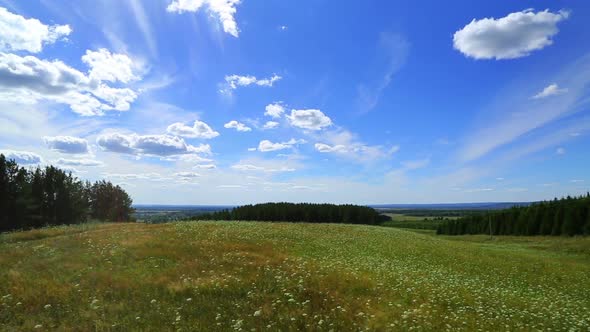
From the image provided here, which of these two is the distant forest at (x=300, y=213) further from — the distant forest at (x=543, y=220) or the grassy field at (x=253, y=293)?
the grassy field at (x=253, y=293)

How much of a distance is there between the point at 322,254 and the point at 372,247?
30.2 feet

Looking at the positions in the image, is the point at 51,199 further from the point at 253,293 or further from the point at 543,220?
the point at 543,220

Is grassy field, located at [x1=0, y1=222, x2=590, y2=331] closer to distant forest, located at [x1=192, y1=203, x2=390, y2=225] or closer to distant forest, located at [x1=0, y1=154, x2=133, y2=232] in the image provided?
distant forest, located at [x1=0, y1=154, x2=133, y2=232]

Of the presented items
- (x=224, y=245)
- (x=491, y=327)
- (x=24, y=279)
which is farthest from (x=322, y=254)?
(x=24, y=279)

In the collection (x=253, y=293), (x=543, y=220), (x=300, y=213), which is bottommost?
(x=253, y=293)

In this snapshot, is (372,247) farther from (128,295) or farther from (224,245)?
(128,295)

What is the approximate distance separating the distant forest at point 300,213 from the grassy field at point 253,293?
9153cm

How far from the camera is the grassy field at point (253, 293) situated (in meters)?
12.3

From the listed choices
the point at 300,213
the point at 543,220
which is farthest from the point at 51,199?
the point at 543,220

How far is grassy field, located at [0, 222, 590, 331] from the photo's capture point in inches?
483

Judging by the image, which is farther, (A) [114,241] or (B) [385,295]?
(A) [114,241]

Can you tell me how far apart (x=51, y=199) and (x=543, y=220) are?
115m

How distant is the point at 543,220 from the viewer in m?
83.5

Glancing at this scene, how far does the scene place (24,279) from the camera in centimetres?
1694
